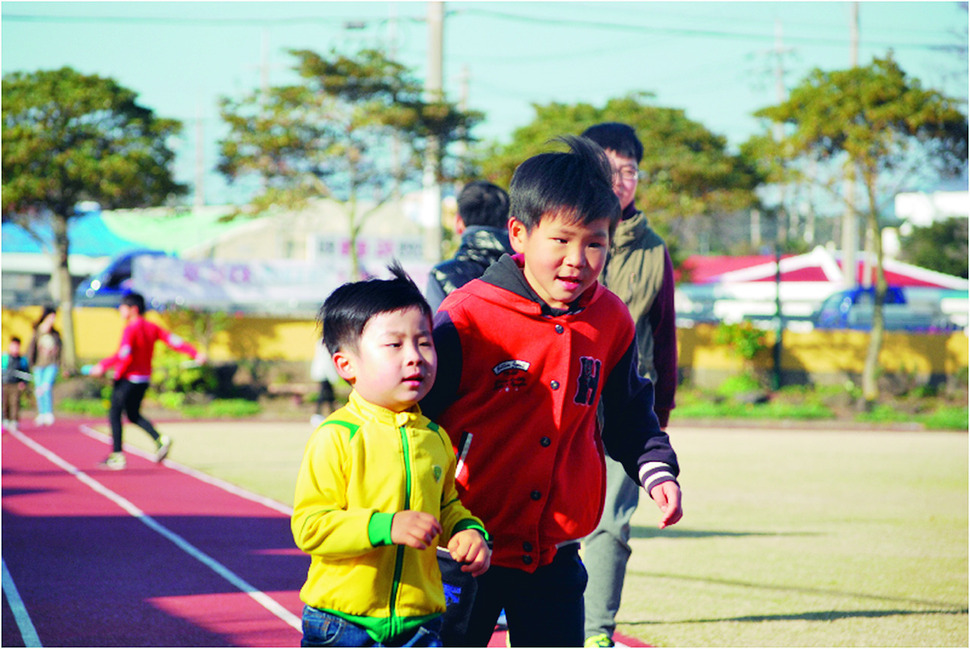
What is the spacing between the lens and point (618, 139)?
4.29 metres

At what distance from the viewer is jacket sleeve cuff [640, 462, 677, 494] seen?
114 inches

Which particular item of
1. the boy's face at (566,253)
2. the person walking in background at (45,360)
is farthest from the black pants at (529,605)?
the person walking in background at (45,360)

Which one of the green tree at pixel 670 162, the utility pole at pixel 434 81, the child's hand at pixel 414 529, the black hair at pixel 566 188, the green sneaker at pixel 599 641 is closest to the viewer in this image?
the child's hand at pixel 414 529

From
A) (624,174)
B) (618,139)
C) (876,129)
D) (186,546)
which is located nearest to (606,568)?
(624,174)

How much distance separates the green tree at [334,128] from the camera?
20859 millimetres

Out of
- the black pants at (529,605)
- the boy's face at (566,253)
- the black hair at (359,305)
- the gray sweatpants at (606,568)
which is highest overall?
the boy's face at (566,253)

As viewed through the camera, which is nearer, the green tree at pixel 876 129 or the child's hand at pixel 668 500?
the child's hand at pixel 668 500

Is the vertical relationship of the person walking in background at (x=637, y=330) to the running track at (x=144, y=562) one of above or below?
above

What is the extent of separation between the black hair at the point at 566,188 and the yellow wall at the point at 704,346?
18.4 meters

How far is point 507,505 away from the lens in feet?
8.96

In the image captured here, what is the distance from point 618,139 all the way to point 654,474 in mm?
1806

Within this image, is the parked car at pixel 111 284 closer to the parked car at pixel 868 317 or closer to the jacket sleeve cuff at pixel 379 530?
the parked car at pixel 868 317

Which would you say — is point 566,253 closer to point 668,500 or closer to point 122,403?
point 668,500

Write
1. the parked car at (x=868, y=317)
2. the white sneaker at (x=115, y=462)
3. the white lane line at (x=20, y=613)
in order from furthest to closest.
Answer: the parked car at (x=868, y=317) → the white sneaker at (x=115, y=462) → the white lane line at (x=20, y=613)
